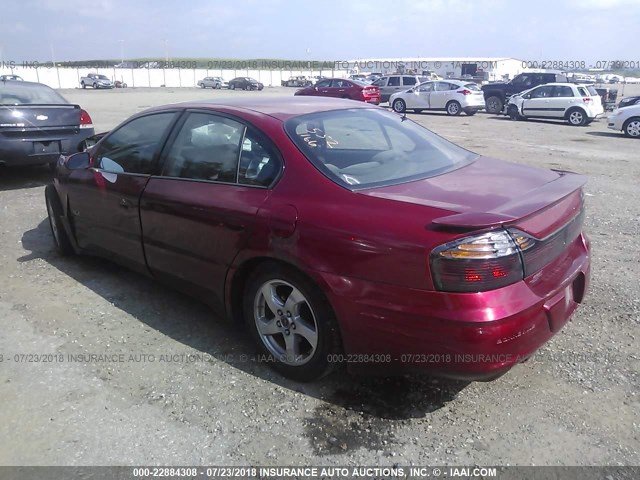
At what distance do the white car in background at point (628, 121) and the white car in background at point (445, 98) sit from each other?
25.2 feet

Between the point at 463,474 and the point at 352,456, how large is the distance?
507 millimetres

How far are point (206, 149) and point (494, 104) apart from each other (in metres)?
24.2

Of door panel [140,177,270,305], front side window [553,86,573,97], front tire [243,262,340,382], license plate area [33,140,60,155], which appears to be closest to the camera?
front tire [243,262,340,382]

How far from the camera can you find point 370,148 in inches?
138

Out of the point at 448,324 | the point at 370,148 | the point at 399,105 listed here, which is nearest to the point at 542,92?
the point at 399,105

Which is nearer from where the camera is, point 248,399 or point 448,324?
point 448,324

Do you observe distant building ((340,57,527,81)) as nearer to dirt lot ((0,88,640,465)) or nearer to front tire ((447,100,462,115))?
front tire ((447,100,462,115))

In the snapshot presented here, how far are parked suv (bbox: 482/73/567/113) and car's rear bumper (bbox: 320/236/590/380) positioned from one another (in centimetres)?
2401

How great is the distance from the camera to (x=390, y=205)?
263 cm

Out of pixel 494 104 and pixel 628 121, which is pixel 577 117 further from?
pixel 494 104

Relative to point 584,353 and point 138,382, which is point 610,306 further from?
point 138,382

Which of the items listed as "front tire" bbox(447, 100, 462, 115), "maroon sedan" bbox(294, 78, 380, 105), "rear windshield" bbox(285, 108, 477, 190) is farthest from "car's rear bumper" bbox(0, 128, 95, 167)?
"front tire" bbox(447, 100, 462, 115)

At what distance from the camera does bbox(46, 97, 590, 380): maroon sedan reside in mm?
2432

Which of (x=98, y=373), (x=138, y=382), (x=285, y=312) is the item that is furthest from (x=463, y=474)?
(x=98, y=373)
